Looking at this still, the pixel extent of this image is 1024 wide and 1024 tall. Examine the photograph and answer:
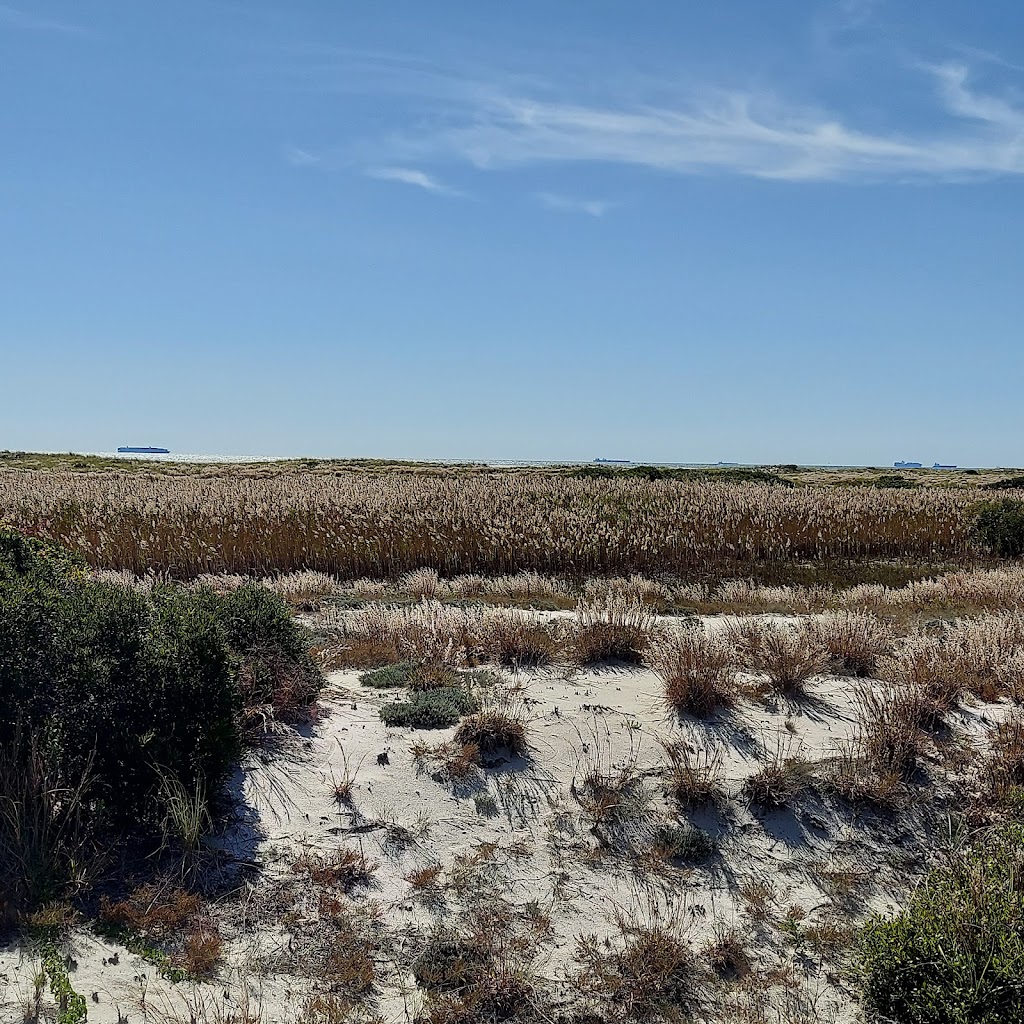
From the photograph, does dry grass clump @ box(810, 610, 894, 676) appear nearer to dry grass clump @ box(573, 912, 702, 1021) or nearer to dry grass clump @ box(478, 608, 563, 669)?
dry grass clump @ box(478, 608, 563, 669)

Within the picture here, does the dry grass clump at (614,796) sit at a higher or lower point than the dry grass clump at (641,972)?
higher

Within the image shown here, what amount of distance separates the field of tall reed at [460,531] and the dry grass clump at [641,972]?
12703 millimetres

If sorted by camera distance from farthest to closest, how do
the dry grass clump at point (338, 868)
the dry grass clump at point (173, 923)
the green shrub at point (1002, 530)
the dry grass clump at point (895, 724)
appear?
the green shrub at point (1002, 530) → the dry grass clump at point (895, 724) → the dry grass clump at point (338, 868) → the dry grass clump at point (173, 923)

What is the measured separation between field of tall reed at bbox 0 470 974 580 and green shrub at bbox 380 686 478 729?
9.56m

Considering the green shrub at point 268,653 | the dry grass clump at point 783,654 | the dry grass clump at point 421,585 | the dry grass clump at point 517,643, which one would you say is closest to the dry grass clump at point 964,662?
the dry grass clump at point 783,654

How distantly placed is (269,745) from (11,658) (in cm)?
228

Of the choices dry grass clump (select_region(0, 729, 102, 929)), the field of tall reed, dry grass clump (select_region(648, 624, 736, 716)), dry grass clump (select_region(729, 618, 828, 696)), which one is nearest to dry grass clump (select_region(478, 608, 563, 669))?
dry grass clump (select_region(648, 624, 736, 716))

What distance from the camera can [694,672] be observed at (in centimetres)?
852

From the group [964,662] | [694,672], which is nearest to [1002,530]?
[964,662]

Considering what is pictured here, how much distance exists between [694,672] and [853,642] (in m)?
2.63

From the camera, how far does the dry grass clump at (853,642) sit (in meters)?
9.77

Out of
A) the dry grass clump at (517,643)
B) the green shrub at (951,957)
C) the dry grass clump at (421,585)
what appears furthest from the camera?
the dry grass clump at (421,585)

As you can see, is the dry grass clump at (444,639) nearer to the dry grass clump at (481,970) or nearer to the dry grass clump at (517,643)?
the dry grass clump at (517,643)

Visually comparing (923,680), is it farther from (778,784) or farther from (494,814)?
(494,814)
